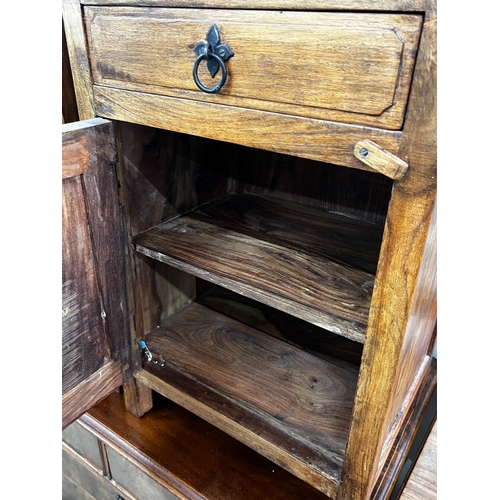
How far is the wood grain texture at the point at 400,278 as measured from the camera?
15.4 inches

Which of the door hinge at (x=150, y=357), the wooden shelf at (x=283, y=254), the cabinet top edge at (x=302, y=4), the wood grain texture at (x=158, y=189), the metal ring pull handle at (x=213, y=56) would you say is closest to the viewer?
the cabinet top edge at (x=302, y=4)

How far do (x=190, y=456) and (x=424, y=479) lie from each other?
42 centimetres

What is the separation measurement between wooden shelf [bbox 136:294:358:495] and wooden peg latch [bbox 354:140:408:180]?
1.45 ft

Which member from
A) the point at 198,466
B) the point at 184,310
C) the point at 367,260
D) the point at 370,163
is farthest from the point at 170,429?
the point at 370,163

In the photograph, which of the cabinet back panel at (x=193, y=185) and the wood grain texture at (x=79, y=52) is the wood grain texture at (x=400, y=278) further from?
the wood grain texture at (x=79, y=52)

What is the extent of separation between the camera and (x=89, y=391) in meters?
0.72

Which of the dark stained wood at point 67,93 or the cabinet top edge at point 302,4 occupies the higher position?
the cabinet top edge at point 302,4

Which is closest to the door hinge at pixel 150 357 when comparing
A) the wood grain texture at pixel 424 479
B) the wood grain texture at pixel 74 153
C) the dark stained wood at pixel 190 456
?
the dark stained wood at pixel 190 456

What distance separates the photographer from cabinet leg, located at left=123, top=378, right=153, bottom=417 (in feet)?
2.86

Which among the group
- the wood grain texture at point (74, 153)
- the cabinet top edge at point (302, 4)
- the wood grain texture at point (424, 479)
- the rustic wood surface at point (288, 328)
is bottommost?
the wood grain texture at point (424, 479)

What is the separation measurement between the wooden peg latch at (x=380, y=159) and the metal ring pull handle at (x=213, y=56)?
171 millimetres

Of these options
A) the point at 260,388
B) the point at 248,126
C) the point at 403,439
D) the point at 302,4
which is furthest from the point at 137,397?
the point at 302,4

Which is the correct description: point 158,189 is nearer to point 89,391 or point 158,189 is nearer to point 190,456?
point 89,391

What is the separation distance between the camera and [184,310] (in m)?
0.97
